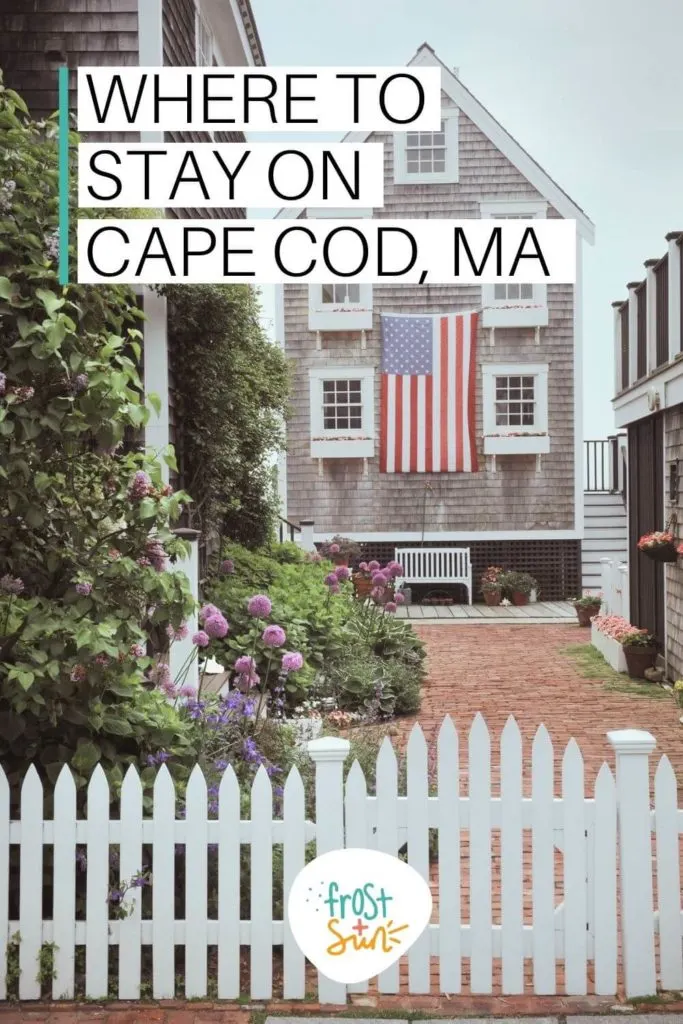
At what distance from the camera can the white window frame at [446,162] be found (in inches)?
722

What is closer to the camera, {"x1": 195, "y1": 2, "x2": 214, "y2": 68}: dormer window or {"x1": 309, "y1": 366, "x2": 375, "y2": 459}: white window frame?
{"x1": 195, "y1": 2, "x2": 214, "y2": 68}: dormer window

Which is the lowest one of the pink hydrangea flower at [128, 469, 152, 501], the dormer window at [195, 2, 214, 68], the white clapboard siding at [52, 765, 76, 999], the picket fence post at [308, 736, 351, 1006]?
the white clapboard siding at [52, 765, 76, 999]

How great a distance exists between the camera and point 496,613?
54.7ft

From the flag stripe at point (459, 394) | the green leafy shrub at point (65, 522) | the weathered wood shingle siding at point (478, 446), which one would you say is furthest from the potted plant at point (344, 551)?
the green leafy shrub at point (65, 522)

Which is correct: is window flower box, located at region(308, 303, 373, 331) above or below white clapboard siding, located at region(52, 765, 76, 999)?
above

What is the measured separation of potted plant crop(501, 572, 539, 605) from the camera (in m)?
18.0

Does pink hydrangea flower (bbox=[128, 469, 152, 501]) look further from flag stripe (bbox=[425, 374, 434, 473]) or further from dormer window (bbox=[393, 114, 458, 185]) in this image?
dormer window (bbox=[393, 114, 458, 185])

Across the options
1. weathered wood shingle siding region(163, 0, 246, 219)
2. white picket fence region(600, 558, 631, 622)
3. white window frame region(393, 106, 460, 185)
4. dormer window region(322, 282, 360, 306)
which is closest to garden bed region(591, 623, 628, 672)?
white picket fence region(600, 558, 631, 622)

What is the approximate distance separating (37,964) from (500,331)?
53.0 feet

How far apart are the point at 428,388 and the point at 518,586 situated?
3.58 m

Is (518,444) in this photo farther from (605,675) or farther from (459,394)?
(605,675)

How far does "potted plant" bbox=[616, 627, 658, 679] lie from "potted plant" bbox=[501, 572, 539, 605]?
23.4 ft

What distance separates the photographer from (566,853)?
3400 millimetres

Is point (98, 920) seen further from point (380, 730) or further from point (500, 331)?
point (500, 331)
